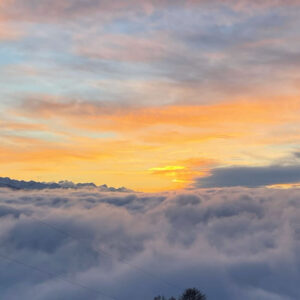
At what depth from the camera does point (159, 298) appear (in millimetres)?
186125

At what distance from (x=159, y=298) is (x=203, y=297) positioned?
1953 centimetres

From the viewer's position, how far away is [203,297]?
188 m
